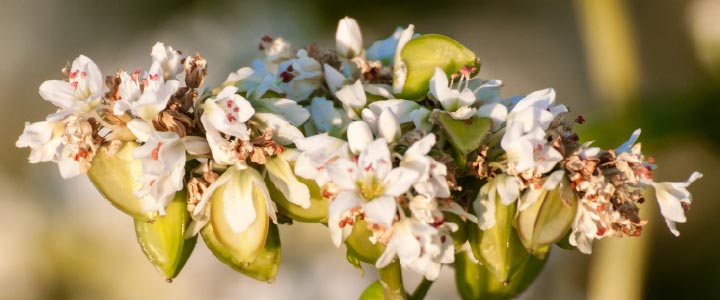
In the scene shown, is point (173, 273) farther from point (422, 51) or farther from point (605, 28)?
point (605, 28)

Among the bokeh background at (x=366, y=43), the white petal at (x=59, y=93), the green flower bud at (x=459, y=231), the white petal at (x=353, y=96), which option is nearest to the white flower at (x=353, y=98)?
the white petal at (x=353, y=96)

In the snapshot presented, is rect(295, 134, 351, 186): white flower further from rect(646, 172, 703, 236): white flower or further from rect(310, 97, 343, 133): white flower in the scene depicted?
rect(646, 172, 703, 236): white flower

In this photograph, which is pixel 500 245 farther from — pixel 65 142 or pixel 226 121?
pixel 65 142

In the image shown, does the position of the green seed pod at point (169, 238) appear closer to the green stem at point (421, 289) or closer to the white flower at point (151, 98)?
the white flower at point (151, 98)

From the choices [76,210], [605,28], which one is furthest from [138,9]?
[605,28]

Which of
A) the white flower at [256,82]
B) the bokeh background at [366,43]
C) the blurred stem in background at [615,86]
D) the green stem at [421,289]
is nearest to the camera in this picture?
the white flower at [256,82]

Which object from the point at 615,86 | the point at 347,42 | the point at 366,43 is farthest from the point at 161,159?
the point at 366,43

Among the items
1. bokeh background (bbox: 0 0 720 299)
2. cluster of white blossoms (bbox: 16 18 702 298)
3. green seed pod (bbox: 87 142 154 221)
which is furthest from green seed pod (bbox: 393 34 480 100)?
bokeh background (bbox: 0 0 720 299)
